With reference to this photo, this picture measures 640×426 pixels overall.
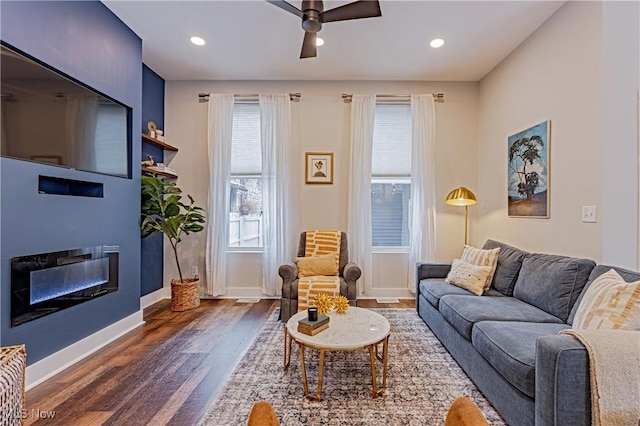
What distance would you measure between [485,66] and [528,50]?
0.72 meters

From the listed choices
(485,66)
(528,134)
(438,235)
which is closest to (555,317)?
(528,134)

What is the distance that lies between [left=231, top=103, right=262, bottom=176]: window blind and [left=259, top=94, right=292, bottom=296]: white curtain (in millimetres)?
176

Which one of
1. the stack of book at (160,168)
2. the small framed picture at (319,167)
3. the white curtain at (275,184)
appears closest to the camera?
the stack of book at (160,168)

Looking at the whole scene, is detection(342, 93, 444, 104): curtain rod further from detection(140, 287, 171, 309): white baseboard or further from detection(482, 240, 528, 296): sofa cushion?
detection(140, 287, 171, 309): white baseboard

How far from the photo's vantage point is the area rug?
185 centimetres

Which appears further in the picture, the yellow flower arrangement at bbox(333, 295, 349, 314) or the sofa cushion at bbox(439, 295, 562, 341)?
the yellow flower arrangement at bbox(333, 295, 349, 314)

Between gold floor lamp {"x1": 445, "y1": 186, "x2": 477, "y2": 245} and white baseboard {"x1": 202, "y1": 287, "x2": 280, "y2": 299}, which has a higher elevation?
gold floor lamp {"x1": 445, "y1": 186, "x2": 477, "y2": 245}

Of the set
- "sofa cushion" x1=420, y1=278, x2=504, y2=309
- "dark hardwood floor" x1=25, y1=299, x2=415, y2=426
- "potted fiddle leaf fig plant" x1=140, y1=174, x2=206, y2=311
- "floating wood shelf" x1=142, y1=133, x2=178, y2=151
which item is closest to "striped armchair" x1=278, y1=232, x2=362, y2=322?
"dark hardwood floor" x1=25, y1=299, x2=415, y2=426

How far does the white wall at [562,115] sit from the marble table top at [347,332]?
5.99 feet

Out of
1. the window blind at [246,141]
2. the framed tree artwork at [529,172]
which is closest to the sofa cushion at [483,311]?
the framed tree artwork at [529,172]

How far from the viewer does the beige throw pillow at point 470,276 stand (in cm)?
293

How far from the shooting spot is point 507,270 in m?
2.95

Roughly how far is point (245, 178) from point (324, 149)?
48.1 inches

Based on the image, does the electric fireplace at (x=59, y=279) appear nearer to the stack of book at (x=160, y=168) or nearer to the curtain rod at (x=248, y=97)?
the stack of book at (x=160, y=168)
